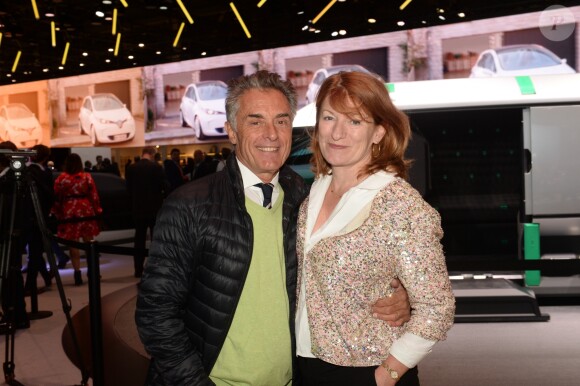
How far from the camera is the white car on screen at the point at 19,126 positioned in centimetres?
1498

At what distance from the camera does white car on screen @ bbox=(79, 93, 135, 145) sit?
42.4 feet

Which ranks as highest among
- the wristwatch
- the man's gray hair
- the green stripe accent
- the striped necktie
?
the green stripe accent

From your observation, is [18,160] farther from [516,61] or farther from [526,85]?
[516,61]

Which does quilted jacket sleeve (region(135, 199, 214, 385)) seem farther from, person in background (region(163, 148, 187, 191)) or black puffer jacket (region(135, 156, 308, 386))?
Answer: person in background (region(163, 148, 187, 191))

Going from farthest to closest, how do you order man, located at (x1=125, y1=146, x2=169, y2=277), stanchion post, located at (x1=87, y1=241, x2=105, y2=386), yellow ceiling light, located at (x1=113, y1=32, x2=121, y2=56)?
1. yellow ceiling light, located at (x1=113, y1=32, x2=121, y2=56)
2. man, located at (x1=125, y1=146, x2=169, y2=277)
3. stanchion post, located at (x1=87, y1=241, x2=105, y2=386)

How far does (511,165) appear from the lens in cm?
603

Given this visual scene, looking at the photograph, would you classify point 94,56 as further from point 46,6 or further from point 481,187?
point 481,187

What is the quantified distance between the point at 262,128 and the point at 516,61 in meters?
8.10

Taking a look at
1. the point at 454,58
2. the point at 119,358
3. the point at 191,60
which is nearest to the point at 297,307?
the point at 119,358

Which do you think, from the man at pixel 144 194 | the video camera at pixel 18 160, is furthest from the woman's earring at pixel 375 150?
the man at pixel 144 194

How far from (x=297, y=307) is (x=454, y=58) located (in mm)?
8355

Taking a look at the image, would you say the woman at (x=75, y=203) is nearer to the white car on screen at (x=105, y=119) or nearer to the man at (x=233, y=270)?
the white car on screen at (x=105, y=119)

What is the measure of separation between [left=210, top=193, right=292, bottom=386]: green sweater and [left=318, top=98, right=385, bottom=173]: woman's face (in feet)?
0.94

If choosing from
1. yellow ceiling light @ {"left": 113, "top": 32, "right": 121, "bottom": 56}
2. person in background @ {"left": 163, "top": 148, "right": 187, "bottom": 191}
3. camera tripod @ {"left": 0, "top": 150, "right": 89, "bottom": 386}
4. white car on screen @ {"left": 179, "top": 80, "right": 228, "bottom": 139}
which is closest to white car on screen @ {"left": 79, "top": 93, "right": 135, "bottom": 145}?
yellow ceiling light @ {"left": 113, "top": 32, "right": 121, "bottom": 56}
